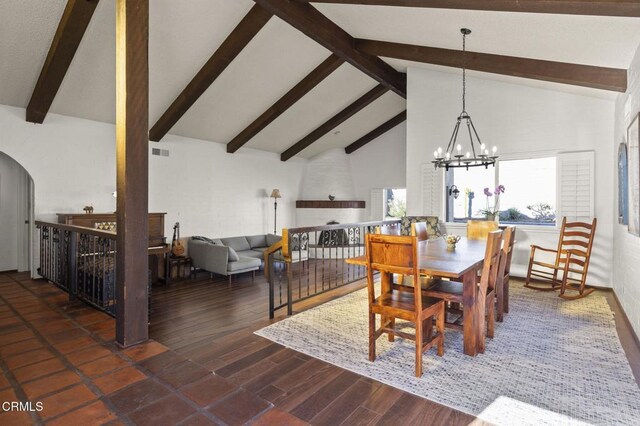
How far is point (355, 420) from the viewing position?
193 cm

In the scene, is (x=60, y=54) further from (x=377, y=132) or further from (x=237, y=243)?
(x=377, y=132)

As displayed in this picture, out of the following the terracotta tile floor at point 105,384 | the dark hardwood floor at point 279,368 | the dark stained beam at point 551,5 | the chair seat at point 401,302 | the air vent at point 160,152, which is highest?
the dark stained beam at point 551,5

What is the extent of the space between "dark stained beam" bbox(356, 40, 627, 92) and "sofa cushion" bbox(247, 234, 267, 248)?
14.5ft

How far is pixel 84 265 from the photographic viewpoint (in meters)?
3.62

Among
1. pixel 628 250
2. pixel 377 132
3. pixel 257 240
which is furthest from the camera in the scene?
pixel 377 132

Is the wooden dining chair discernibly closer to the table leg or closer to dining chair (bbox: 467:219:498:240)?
the table leg

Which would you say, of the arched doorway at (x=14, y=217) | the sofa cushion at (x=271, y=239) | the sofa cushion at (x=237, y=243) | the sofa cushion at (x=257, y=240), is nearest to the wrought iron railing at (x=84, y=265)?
the arched doorway at (x=14, y=217)

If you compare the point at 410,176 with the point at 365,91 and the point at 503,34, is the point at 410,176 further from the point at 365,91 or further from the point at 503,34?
the point at 503,34

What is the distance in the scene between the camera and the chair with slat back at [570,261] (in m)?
4.47

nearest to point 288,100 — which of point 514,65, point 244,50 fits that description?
point 244,50

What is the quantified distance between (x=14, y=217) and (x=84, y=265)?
3.65m

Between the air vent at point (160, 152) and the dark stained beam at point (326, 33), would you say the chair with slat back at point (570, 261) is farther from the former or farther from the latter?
the air vent at point (160, 152)

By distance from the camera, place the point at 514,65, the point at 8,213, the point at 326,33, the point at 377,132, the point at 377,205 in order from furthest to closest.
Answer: the point at 377,205 < the point at 377,132 < the point at 8,213 < the point at 326,33 < the point at 514,65

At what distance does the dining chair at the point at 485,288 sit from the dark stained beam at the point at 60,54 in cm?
439
